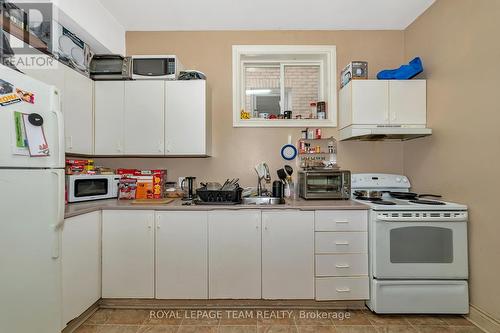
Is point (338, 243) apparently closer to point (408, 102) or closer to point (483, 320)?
point (483, 320)

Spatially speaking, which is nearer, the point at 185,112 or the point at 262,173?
the point at 185,112

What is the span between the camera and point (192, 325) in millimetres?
2064

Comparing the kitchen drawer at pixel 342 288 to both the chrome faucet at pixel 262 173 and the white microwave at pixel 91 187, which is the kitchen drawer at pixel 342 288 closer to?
the chrome faucet at pixel 262 173

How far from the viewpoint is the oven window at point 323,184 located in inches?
101

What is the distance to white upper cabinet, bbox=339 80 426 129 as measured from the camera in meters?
2.54

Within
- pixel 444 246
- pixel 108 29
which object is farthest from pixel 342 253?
pixel 108 29

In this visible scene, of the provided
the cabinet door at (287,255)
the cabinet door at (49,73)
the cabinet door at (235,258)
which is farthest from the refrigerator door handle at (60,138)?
the cabinet door at (287,255)

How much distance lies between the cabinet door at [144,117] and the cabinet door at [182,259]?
2.67ft

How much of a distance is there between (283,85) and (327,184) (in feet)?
4.21

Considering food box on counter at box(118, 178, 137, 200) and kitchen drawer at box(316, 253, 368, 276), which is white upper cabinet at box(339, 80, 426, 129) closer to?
kitchen drawer at box(316, 253, 368, 276)

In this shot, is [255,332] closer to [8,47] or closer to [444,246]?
[444,246]

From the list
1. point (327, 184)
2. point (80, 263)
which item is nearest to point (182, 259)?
point (80, 263)

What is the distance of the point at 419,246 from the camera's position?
2115 mm

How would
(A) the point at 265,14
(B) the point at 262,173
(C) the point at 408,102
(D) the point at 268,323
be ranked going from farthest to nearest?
(B) the point at 262,173 < (A) the point at 265,14 < (C) the point at 408,102 < (D) the point at 268,323
